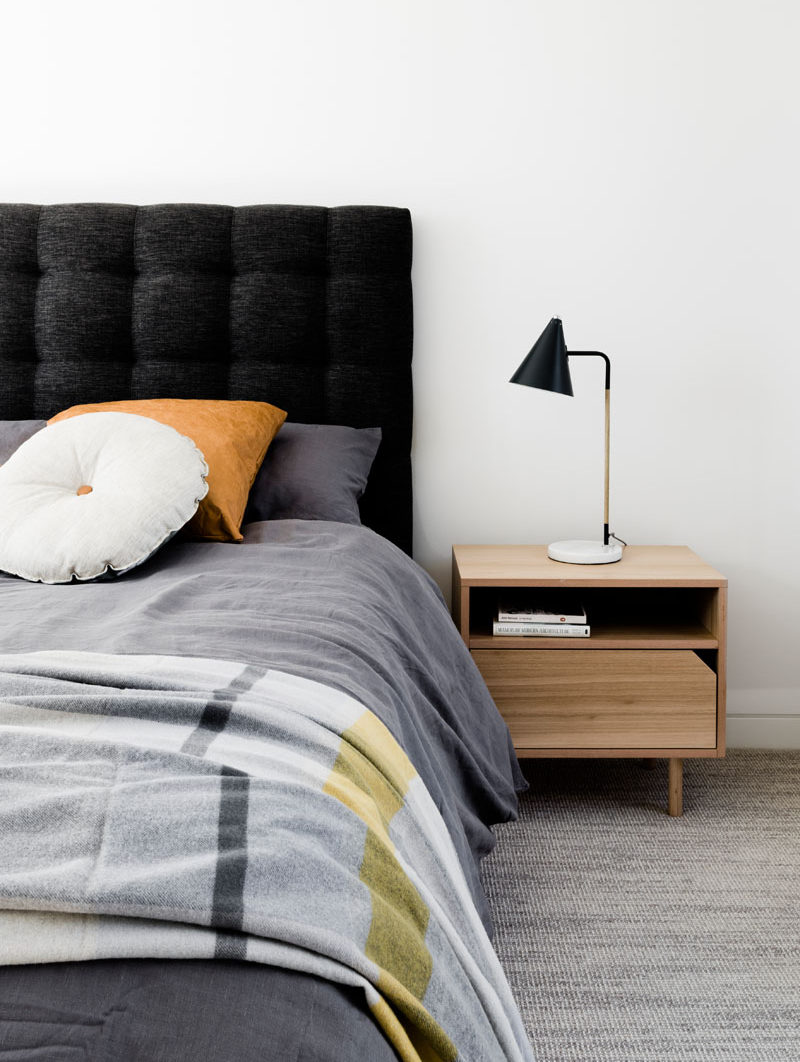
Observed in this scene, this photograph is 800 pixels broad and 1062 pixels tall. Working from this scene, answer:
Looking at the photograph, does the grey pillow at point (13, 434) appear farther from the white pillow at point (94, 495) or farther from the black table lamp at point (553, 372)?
the black table lamp at point (553, 372)

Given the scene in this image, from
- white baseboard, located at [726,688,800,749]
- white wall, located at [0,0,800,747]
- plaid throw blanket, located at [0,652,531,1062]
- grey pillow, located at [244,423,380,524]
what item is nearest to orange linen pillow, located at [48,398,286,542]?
grey pillow, located at [244,423,380,524]

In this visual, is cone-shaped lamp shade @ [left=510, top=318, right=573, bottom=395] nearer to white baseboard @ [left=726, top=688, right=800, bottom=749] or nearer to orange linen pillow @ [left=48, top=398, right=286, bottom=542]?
orange linen pillow @ [left=48, top=398, right=286, bottom=542]

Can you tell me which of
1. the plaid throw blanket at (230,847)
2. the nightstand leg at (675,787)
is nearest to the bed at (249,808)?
the plaid throw blanket at (230,847)

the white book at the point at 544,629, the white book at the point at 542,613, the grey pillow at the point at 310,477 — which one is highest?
the grey pillow at the point at 310,477

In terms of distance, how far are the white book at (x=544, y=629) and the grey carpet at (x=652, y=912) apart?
1.38 feet

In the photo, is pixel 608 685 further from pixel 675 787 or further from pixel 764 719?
pixel 764 719

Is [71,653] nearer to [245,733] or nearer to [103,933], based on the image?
[245,733]

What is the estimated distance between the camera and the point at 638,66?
2.31 meters

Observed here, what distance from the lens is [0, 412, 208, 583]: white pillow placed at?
5.11 ft

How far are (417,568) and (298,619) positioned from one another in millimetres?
730

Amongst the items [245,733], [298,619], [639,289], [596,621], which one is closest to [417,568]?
[596,621]

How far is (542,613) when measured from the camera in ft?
6.87

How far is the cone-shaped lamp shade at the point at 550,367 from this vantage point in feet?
6.81

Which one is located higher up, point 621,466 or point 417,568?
point 621,466
